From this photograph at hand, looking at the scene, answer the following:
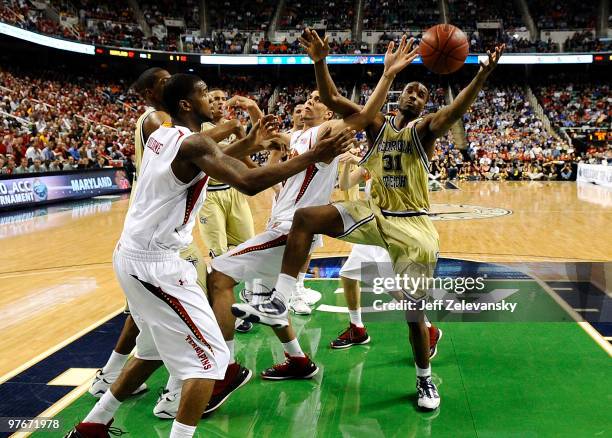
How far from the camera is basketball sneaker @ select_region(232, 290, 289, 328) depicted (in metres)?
3.38

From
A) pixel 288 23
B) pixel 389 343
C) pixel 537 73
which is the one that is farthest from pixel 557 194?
pixel 288 23

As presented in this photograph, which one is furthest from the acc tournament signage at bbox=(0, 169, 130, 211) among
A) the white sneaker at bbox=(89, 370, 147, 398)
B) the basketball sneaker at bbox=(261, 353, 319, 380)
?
the basketball sneaker at bbox=(261, 353, 319, 380)

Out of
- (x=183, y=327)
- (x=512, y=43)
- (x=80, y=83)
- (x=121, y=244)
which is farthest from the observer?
(x=512, y=43)

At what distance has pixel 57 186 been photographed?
15.3 metres

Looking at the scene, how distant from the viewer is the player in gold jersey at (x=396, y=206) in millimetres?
3475

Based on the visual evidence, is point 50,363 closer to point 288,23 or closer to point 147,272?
point 147,272

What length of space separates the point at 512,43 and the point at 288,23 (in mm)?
14564

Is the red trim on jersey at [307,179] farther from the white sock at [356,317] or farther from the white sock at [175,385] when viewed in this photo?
the white sock at [175,385]

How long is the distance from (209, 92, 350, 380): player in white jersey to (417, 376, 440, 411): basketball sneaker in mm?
849

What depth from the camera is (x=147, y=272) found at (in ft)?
8.64

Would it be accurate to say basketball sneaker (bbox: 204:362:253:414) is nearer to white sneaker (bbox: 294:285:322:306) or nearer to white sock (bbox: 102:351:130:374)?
white sock (bbox: 102:351:130:374)

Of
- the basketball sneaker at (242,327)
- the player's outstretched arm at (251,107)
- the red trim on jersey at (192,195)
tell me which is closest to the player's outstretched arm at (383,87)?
the player's outstretched arm at (251,107)

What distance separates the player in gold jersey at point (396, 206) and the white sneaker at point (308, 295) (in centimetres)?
208

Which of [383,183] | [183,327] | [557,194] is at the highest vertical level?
[383,183]
